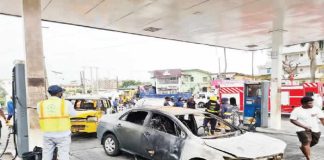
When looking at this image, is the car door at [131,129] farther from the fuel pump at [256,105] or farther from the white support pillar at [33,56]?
the fuel pump at [256,105]

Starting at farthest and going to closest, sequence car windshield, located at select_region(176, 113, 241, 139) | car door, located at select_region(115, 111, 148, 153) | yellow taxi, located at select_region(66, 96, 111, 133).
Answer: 1. yellow taxi, located at select_region(66, 96, 111, 133)
2. car door, located at select_region(115, 111, 148, 153)
3. car windshield, located at select_region(176, 113, 241, 139)

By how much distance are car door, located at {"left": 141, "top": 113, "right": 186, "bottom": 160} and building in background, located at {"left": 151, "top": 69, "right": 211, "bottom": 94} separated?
53.6 meters

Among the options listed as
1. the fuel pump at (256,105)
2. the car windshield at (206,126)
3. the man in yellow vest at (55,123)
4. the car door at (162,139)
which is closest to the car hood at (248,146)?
the car windshield at (206,126)

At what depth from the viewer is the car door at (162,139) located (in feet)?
19.6

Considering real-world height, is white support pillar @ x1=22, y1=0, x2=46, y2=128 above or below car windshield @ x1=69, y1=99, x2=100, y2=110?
above

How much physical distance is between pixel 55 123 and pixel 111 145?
2.96 meters

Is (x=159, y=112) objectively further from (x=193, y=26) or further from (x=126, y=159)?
(x=193, y=26)

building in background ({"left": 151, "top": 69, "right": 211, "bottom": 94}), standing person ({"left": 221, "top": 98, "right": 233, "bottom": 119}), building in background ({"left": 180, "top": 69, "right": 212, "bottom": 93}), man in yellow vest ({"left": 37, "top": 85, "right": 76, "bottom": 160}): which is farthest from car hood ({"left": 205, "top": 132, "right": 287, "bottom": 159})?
building in background ({"left": 180, "top": 69, "right": 212, "bottom": 93})

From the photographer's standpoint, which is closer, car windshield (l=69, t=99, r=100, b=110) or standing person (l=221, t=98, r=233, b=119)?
standing person (l=221, t=98, r=233, b=119)

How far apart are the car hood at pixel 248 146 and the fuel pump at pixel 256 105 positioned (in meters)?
7.03

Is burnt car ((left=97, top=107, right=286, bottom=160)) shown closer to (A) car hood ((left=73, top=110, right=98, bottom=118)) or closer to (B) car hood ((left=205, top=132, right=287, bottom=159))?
(B) car hood ((left=205, top=132, right=287, bottom=159))

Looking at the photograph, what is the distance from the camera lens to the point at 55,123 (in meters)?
5.12

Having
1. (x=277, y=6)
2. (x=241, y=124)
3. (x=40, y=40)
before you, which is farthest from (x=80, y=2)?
(x=241, y=124)

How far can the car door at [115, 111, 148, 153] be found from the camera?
705cm
